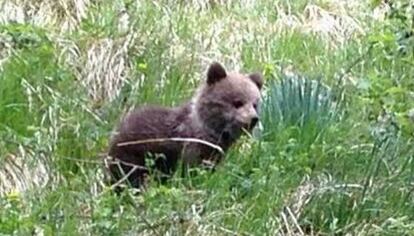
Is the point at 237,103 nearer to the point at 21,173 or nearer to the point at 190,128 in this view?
the point at 190,128

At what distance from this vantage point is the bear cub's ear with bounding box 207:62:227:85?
6820 millimetres

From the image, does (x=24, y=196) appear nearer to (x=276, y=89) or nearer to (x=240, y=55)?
(x=276, y=89)

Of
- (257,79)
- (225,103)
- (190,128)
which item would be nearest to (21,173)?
(190,128)

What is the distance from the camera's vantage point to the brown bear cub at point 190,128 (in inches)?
257

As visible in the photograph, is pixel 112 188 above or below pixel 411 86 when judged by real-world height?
below

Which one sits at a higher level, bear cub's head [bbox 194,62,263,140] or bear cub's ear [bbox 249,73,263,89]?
bear cub's ear [bbox 249,73,263,89]

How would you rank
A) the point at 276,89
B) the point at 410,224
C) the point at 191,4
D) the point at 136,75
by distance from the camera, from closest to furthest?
the point at 410,224
the point at 276,89
the point at 136,75
the point at 191,4

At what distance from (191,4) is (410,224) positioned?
3.77 meters

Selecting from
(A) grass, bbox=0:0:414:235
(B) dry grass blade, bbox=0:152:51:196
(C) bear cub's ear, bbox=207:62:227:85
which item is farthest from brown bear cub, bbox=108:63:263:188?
(B) dry grass blade, bbox=0:152:51:196

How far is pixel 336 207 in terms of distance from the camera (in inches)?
231

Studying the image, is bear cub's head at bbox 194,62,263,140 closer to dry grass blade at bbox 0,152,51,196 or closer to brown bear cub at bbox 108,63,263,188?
brown bear cub at bbox 108,63,263,188

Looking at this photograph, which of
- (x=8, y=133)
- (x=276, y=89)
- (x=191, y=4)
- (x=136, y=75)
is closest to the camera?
(x=8, y=133)

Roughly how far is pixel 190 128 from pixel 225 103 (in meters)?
0.24

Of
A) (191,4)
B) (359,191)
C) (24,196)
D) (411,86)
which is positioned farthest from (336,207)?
(191,4)
